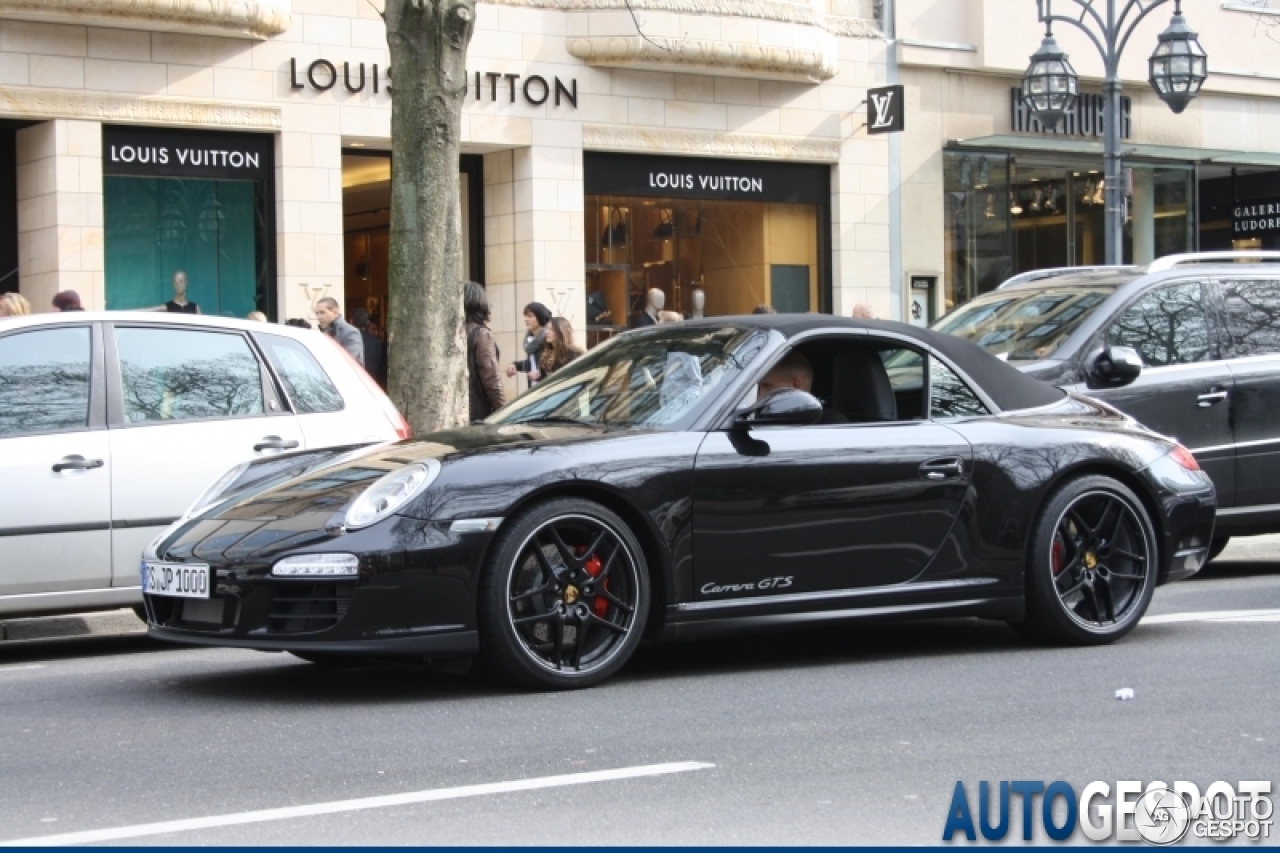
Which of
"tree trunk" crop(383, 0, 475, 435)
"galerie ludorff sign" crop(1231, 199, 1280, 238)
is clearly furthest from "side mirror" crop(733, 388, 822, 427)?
"galerie ludorff sign" crop(1231, 199, 1280, 238)

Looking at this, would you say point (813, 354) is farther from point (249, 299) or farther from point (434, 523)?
point (249, 299)

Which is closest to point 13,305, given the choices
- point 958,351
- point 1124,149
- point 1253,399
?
point 958,351

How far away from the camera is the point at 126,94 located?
2055 cm

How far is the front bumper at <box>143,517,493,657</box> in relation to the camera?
273 inches

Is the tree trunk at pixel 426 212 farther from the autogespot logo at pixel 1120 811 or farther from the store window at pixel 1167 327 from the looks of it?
the autogespot logo at pixel 1120 811

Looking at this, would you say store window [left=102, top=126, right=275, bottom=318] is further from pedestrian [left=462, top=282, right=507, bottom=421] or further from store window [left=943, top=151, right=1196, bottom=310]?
store window [left=943, top=151, right=1196, bottom=310]

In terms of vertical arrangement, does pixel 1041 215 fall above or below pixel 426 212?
above

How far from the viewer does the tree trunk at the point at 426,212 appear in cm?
1328

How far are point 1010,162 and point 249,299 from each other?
11507 millimetres

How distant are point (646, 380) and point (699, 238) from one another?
17.4m

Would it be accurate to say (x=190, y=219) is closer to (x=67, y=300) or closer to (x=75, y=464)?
(x=67, y=300)

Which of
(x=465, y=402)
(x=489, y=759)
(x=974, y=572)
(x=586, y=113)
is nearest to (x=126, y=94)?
(x=586, y=113)

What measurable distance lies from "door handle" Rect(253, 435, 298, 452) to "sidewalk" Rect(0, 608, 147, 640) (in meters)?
1.42

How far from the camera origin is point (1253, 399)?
38.2 ft
